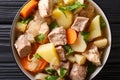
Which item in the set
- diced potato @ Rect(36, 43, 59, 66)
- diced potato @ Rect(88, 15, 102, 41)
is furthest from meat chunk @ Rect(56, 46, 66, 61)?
diced potato @ Rect(88, 15, 102, 41)

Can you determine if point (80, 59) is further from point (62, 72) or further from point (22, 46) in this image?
point (22, 46)

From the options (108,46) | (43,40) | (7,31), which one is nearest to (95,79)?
(108,46)

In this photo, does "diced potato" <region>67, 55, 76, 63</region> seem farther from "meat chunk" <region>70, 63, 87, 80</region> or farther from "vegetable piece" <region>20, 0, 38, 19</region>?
"vegetable piece" <region>20, 0, 38, 19</region>

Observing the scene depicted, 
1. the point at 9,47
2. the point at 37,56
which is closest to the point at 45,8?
the point at 37,56

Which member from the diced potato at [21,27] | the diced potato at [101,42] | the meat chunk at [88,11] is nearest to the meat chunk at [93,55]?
the diced potato at [101,42]

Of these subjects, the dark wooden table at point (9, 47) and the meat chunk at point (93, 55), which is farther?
the dark wooden table at point (9, 47)

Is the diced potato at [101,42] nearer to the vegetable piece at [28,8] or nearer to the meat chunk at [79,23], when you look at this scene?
the meat chunk at [79,23]

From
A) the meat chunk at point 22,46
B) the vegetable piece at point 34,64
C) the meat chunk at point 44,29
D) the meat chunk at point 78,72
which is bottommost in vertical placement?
the meat chunk at point 78,72
